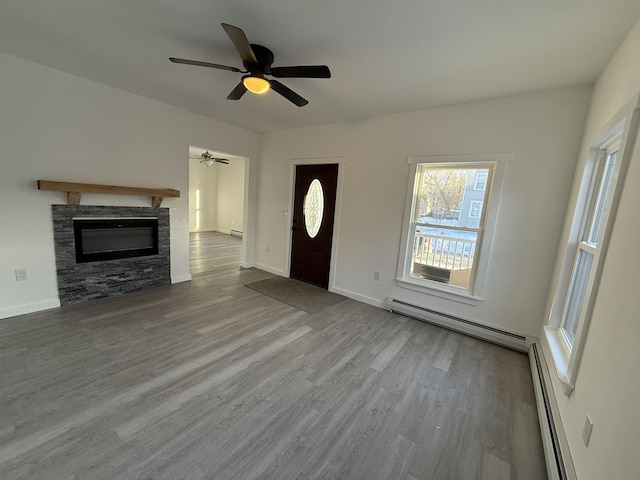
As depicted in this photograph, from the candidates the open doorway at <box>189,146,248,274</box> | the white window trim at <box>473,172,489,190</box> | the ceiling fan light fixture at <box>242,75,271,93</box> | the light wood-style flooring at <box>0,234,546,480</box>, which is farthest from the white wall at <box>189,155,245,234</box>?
the white window trim at <box>473,172,489,190</box>

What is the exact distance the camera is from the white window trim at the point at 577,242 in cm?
142

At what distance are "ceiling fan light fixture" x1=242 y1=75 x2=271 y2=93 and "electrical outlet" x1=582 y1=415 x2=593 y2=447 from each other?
2.90m

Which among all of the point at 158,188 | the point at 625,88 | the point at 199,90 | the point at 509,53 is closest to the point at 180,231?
the point at 158,188

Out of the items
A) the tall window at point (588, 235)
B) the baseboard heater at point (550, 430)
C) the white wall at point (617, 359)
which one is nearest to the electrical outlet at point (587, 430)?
the white wall at point (617, 359)

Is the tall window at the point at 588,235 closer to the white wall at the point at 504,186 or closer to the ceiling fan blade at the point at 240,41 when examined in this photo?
the white wall at the point at 504,186

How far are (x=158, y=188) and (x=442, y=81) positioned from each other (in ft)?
12.5

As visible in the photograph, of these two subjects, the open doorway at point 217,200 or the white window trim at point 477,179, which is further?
the open doorway at point 217,200

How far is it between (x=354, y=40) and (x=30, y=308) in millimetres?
4233

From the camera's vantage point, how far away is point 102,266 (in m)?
3.34

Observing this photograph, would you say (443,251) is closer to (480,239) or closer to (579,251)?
(480,239)

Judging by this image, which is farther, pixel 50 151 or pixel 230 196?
pixel 230 196

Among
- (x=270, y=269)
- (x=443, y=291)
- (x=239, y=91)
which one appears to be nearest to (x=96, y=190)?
(x=239, y=91)

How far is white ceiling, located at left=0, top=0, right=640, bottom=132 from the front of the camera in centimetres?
159

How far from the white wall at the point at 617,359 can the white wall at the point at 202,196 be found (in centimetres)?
940
